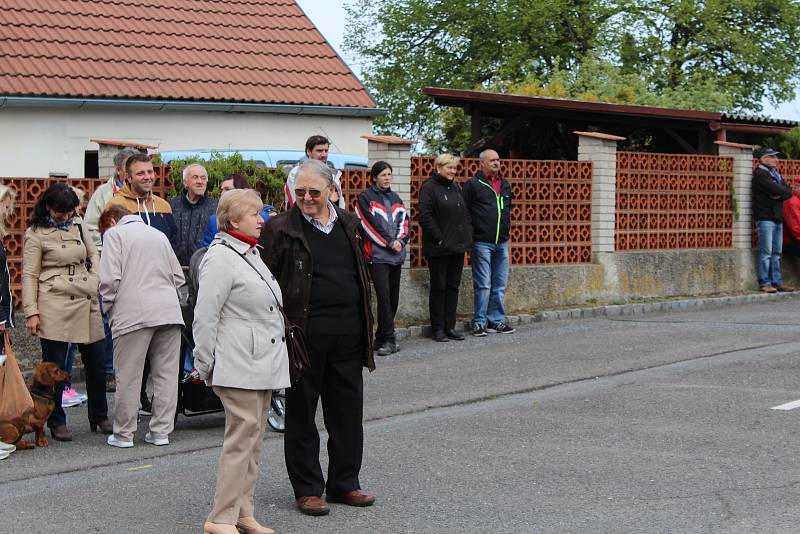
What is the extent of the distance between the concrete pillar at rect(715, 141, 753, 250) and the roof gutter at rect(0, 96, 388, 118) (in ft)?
21.5

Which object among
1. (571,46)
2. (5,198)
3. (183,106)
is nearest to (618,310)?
(183,106)

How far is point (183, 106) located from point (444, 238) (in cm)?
816

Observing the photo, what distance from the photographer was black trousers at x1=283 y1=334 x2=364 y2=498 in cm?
683

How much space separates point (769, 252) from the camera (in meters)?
19.3

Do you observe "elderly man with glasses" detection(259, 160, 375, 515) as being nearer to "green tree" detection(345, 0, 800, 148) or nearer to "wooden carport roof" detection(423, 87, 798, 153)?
"wooden carport roof" detection(423, 87, 798, 153)

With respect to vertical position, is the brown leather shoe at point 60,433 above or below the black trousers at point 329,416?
below

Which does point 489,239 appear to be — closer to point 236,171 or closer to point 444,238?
point 444,238

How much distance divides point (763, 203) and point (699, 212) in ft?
3.30

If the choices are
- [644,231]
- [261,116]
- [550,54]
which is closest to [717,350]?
[644,231]

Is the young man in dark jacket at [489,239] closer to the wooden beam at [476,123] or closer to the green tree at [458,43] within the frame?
the wooden beam at [476,123]

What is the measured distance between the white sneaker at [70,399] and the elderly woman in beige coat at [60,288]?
129cm

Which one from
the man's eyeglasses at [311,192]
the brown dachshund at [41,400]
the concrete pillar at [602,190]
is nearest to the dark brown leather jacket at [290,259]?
the man's eyeglasses at [311,192]

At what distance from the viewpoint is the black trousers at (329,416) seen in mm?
6832

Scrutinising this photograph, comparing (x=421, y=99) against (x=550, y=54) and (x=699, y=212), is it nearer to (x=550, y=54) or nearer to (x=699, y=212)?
(x=550, y=54)
